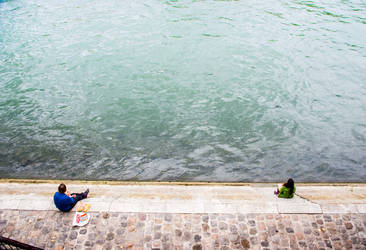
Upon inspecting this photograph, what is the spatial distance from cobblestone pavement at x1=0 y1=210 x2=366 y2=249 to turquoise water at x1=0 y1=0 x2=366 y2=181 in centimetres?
324

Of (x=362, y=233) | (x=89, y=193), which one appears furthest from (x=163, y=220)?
(x=362, y=233)

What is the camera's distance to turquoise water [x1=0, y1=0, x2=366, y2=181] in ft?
38.5

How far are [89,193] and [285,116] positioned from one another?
34.4 ft

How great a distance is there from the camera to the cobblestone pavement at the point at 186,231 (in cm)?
720

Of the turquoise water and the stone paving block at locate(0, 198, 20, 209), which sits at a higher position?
the stone paving block at locate(0, 198, 20, 209)

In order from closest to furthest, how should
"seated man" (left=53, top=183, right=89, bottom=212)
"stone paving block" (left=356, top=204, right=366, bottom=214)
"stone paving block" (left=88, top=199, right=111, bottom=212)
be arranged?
"seated man" (left=53, top=183, right=89, bottom=212) → "stone paving block" (left=88, top=199, right=111, bottom=212) → "stone paving block" (left=356, top=204, right=366, bottom=214)

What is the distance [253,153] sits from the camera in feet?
40.2

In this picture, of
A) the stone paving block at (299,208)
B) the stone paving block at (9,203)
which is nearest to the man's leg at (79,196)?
the stone paving block at (9,203)

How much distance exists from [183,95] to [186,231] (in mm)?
10028

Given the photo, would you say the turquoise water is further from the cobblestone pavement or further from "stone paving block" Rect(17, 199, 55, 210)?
the cobblestone pavement

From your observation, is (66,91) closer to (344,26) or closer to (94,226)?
(94,226)

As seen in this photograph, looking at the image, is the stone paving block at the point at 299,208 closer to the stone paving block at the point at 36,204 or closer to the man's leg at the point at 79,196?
the man's leg at the point at 79,196

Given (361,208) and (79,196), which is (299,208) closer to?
(361,208)

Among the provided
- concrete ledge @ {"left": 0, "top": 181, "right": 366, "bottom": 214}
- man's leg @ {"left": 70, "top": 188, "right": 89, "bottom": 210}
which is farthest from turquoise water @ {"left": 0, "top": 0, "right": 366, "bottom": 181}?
man's leg @ {"left": 70, "top": 188, "right": 89, "bottom": 210}
